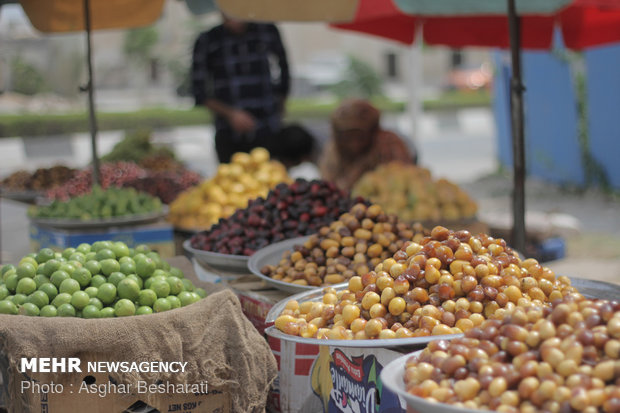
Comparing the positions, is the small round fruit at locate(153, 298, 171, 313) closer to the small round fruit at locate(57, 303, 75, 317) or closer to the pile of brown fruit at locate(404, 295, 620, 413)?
the small round fruit at locate(57, 303, 75, 317)

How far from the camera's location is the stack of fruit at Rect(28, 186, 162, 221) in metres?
4.01

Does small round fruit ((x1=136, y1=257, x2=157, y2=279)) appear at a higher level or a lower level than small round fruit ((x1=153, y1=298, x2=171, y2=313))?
higher

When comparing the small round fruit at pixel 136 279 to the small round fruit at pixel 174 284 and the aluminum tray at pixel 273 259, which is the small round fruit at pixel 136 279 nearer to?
the small round fruit at pixel 174 284

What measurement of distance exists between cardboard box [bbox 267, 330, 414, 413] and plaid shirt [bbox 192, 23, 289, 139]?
3.29m

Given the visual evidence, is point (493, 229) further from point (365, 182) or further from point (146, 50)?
point (146, 50)

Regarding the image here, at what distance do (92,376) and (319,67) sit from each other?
2509 cm

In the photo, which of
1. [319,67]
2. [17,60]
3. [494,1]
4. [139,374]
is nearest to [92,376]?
[139,374]

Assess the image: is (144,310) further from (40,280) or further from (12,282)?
(12,282)

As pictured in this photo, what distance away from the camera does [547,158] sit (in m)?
10.5

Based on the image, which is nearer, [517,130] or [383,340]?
[383,340]

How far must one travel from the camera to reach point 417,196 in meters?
3.78

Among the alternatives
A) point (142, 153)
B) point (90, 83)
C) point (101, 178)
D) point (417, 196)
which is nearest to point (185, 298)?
point (417, 196)

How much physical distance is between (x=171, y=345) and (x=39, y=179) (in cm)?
385

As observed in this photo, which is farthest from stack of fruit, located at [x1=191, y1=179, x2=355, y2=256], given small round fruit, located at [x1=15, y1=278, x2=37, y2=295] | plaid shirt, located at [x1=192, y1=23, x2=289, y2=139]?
plaid shirt, located at [x1=192, y1=23, x2=289, y2=139]
